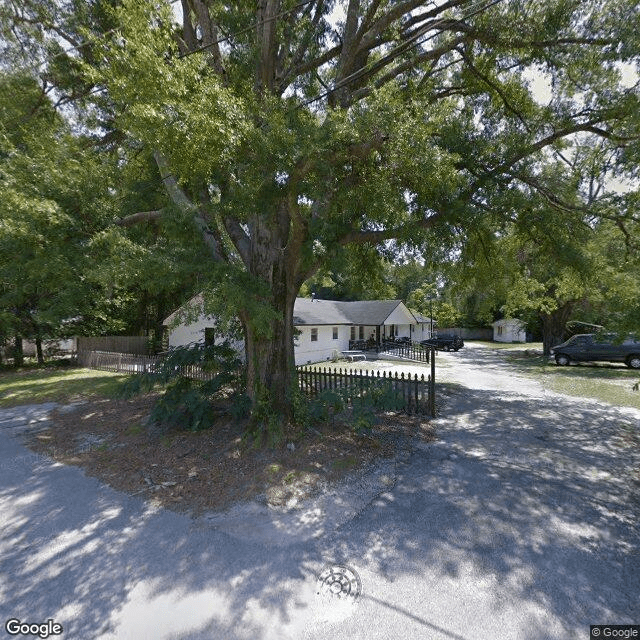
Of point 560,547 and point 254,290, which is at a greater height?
point 254,290

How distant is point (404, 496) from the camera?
16.1 feet

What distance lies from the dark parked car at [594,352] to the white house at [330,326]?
1213 centimetres

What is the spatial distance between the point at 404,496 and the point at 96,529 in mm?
3832

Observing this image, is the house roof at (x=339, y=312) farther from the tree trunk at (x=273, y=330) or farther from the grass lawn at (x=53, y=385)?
the tree trunk at (x=273, y=330)

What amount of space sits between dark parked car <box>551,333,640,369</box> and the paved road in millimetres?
16478

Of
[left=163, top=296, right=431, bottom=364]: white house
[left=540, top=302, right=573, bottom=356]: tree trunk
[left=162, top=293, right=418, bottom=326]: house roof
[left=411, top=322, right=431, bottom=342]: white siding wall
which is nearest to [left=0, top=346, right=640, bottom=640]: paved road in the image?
[left=163, top=296, right=431, bottom=364]: white house

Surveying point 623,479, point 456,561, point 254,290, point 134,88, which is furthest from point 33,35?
point 623,479

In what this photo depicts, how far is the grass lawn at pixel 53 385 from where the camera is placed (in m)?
11.4

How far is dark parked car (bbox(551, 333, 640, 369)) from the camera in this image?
18531 millimetres

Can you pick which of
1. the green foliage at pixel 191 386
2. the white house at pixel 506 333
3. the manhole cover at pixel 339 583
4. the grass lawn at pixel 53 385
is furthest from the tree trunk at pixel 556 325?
the manhole cover at pixel 339 583

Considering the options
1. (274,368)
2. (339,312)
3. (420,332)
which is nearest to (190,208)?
(274,368)

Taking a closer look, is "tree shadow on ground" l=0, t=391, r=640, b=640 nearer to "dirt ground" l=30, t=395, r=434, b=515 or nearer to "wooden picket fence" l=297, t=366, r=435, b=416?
"dirt ground" l=30, t=395, r=434, b=515

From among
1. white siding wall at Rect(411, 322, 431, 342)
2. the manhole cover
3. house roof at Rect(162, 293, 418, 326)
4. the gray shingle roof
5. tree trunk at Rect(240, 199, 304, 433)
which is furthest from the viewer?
white siding wall at Rect(411, 322, 431, 342)

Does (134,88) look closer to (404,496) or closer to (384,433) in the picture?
(404,496)
